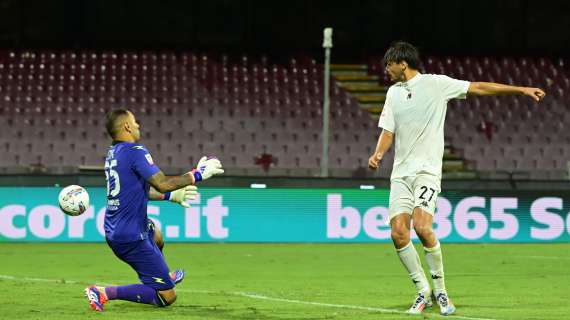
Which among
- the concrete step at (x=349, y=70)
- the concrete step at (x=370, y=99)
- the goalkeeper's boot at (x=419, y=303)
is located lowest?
the goalkeeper's boot at (x=419, y=303)

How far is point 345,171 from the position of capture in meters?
23.7

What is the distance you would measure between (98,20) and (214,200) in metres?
13.4

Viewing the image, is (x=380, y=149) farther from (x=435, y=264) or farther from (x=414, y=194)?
(x=435, y=264)

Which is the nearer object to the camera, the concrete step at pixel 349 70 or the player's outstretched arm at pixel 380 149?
the player's outstretched arm at pixel 380 149

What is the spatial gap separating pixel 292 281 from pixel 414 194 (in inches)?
147

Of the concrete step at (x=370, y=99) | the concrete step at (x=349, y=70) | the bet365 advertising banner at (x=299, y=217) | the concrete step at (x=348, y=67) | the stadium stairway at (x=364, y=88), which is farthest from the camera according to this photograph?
the concrete step at (x=348, y=67)

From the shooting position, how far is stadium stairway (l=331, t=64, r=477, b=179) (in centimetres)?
2656

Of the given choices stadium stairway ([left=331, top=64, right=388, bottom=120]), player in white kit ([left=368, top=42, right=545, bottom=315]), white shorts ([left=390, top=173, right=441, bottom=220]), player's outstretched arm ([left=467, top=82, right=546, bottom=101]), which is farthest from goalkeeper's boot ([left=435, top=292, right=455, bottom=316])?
stadium stairway ([left=331, top=64, right=388, bottom=120])

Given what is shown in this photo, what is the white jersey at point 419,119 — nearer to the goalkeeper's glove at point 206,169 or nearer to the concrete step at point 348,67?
the goalkeeper's glove at point 206,169

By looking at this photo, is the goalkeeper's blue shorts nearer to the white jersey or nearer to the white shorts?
the white shorts

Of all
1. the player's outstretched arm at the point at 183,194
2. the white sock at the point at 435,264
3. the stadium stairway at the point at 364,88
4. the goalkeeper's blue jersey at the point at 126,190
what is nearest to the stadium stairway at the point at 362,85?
the stadium stairway at the point at 364,88

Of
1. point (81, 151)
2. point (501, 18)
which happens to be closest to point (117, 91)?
point (81, 151)

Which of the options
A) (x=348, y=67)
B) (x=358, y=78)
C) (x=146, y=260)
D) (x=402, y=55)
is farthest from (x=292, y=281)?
(x=348, y=67)

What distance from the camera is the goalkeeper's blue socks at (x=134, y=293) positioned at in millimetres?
9414
